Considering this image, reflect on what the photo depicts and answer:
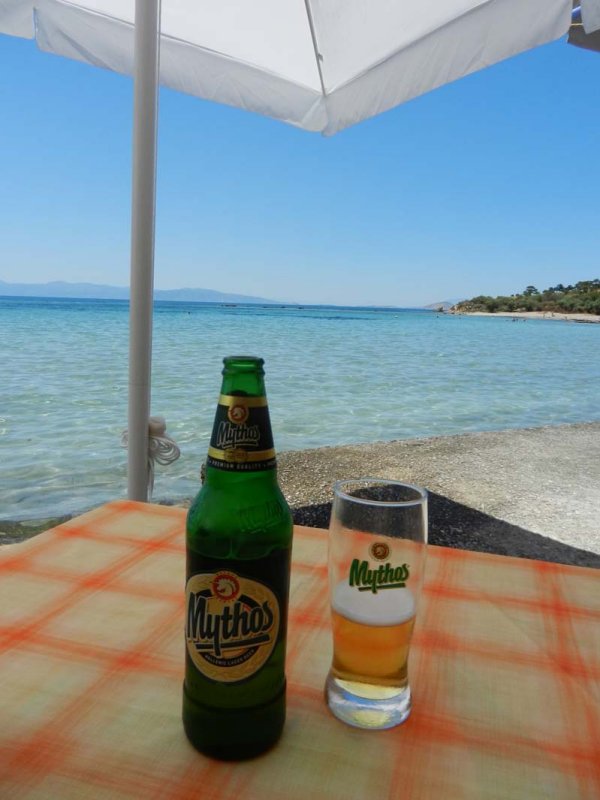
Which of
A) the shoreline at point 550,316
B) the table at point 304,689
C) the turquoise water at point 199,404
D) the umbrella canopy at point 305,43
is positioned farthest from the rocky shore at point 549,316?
the table at point 304,689

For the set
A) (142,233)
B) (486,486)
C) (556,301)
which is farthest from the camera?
(556,301)

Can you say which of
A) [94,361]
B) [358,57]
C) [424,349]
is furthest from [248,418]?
[424,349]

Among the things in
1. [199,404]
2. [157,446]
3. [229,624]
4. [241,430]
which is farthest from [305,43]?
[199,404]

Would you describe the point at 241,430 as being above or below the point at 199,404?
above

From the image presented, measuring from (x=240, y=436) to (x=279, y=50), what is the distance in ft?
6.72

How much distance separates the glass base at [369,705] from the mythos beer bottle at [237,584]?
0.06 metres

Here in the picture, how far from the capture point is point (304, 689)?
572mm

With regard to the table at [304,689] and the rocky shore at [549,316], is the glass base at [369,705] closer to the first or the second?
the table at [304,689]

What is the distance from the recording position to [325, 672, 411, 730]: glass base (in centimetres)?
52

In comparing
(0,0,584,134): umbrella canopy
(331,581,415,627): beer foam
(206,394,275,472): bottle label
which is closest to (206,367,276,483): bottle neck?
(206,394,275,472): bottle label

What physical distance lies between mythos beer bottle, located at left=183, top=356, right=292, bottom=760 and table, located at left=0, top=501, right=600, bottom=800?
0.10ft

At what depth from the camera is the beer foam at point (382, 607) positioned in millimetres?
512

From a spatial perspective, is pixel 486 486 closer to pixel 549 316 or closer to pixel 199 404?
pixel 199 404

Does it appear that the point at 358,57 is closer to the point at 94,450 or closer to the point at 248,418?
the point at 248,418
